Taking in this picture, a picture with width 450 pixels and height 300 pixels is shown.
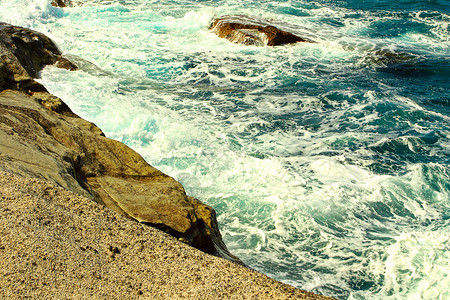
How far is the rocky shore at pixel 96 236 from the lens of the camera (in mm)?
2318

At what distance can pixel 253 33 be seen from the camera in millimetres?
12852

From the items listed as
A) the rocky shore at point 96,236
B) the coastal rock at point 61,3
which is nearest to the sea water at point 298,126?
the coastal rock at point 61,3

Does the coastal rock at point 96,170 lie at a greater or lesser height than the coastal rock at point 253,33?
greater

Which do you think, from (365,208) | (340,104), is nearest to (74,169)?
(365,208)

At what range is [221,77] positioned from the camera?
10.4m

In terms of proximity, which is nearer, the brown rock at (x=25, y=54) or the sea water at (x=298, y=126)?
the sea water at (x=298, y=126)

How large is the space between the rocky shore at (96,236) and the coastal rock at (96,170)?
0.04 ft

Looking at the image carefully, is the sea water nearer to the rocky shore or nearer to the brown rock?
the brown rock

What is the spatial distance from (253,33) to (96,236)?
1117 cm

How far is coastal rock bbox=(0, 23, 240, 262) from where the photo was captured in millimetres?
3162

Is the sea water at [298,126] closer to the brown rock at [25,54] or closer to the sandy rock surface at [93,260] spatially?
the brown rock at [25,54]

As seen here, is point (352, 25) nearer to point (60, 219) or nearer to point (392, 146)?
point (392, 146)

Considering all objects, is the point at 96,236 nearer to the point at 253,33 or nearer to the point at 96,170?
the point at 96,170

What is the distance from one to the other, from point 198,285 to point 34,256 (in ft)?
3.09
